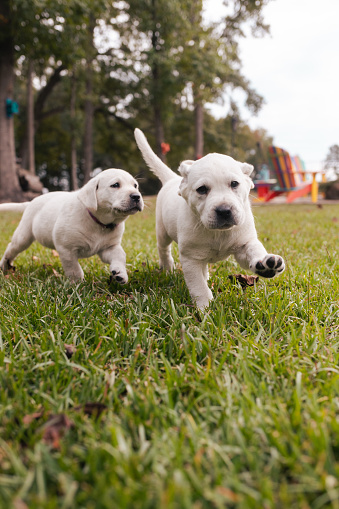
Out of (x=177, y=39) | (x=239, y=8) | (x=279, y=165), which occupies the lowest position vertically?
(x=279, y=165)

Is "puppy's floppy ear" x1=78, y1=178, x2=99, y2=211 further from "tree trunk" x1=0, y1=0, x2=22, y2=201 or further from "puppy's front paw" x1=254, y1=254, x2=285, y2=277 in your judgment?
"tree trunk" x1=0, y1=0, x2=22, y2=201

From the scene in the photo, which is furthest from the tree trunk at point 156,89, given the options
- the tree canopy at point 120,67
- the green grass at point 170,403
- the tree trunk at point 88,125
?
the green grass at point 170,403

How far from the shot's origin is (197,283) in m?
2.58

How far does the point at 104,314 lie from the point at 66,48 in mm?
14119

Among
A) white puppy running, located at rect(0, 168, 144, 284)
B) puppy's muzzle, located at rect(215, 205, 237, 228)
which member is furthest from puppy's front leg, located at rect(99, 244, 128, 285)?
puppy's muzzle, located at rect(215, 205, 237, 228)

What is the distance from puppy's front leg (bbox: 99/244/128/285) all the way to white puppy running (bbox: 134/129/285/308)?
1.96ft

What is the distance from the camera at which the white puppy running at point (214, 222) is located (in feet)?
7.66

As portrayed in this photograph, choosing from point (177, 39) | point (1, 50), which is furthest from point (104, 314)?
point (177, 39)

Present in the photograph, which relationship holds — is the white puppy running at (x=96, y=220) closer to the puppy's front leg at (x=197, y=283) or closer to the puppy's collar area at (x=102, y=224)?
the puppy's collar area at (x=102, y=224)

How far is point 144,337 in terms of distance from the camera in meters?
2.04

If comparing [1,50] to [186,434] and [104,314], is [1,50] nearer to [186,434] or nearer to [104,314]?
[104,314]

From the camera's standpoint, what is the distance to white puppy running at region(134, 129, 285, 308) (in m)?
2.34

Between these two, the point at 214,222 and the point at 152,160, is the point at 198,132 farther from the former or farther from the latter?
the point at 214,222

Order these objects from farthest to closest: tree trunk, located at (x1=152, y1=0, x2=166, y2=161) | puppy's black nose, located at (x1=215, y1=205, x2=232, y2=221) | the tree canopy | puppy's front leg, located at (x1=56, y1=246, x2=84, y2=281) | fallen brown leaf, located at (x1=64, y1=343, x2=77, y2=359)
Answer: tree trunk, located at (x1=152, y1=0, x2=166, y2=161), the tree canopy, puppy's front leg, located at (x1=56, y1=246, x2=84, y2=281), puppy's black nose, located at (x1=215, y1=205, x2=232, y2=221), fallen brown leaf, located at (x1=64, y1=343, x2=77, y2=359)
